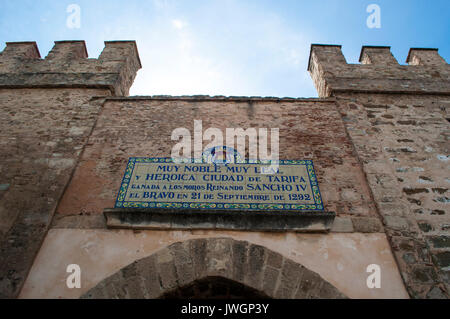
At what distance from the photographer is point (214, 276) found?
3.15 meters

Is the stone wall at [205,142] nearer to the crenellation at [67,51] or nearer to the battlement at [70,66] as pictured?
the battlement at [70,66]

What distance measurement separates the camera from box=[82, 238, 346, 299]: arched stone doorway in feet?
9.95

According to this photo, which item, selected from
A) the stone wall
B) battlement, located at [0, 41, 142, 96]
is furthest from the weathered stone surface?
battlement, located at [0, 41, 142, 96]

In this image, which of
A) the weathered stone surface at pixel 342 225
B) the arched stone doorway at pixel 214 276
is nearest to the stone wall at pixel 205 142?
the weathered stone surface at pixel 342 225

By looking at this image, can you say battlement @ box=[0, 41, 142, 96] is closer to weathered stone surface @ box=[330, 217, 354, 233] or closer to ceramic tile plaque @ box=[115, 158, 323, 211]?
ceramic tile plaque @ box=[115, 158, 323, 211]

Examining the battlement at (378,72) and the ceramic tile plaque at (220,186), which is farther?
the battlement at (378,72)

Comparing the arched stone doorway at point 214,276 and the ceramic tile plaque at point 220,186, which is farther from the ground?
the ceramic tile plaque at point 220,186

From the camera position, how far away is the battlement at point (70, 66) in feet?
17.9

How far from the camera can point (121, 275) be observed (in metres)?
3.11

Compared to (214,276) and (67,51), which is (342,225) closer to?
(214,276)

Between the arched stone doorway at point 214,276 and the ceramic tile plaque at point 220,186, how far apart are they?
21.1 inches

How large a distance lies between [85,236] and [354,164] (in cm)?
359

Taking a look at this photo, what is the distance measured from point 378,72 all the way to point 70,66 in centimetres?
598
